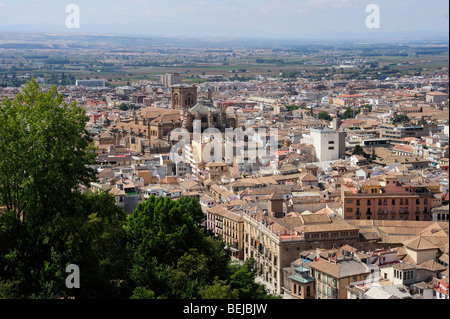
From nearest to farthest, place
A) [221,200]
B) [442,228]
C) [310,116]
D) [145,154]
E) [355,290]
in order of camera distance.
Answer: [355,290]
[442,228]
[221,200]
[145,154]
[310,116]

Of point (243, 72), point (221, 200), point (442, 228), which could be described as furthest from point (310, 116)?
point (243, 72)

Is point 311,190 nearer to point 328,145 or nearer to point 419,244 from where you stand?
point 419,244

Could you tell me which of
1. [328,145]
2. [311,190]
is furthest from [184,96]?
[311,190]

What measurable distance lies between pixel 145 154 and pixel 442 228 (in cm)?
2436

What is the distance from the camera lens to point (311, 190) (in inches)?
1213

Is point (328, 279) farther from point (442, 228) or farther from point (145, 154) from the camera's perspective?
point (145, 154)

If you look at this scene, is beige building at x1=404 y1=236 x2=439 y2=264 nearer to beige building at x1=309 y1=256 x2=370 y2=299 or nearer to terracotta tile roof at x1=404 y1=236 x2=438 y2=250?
terracotta tile roof at x1=404 y1=236 x2=438 y2=250

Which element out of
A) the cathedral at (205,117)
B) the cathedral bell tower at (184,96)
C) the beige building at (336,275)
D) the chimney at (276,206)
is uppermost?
the cathedral bell tower at (184,96)

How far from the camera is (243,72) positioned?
141m

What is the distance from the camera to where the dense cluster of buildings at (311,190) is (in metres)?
20.0

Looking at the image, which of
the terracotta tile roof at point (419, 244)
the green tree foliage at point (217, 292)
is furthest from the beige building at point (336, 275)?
the green tree foliage at point (217, 292)

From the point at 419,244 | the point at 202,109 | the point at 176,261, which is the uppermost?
the point at 202,109

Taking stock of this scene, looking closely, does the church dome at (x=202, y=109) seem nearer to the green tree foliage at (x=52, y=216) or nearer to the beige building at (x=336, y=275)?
the beige building at (x=336, y=275)

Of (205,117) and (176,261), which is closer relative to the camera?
(176,261)
